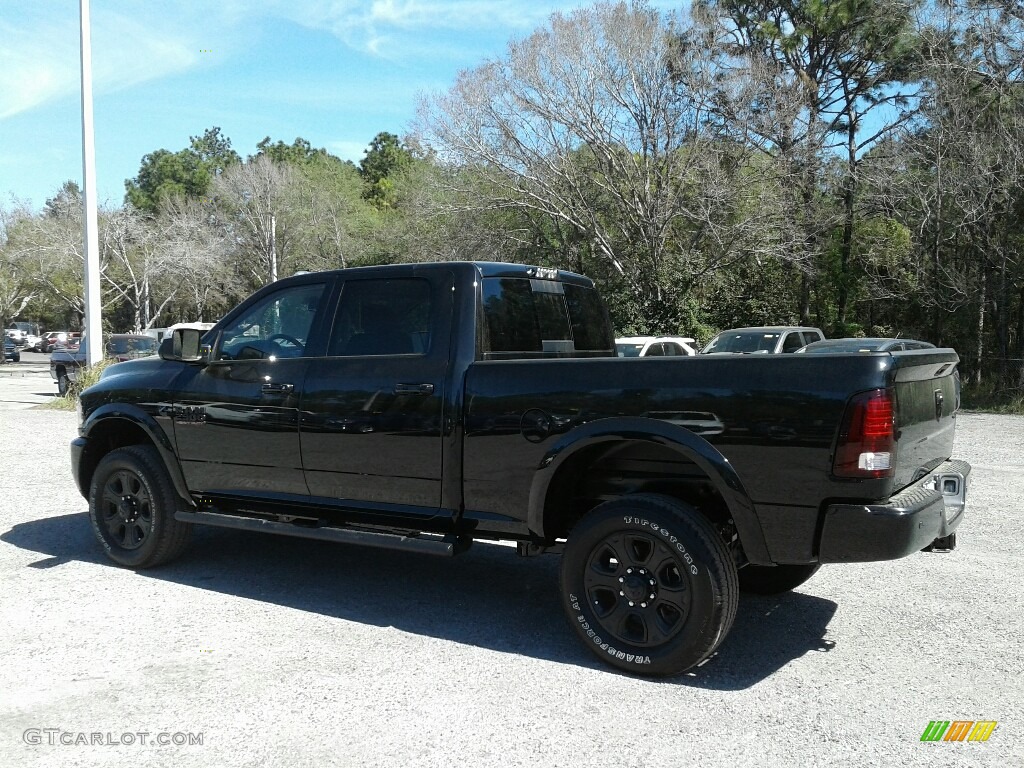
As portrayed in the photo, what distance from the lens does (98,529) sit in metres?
6.24

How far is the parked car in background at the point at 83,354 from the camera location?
21125 mm

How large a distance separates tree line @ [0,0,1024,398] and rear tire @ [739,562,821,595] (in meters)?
17.2

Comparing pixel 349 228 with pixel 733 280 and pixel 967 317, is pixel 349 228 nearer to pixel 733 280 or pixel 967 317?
pixel 733 280

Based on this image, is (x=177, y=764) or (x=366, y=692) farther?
(x=366, y=692)

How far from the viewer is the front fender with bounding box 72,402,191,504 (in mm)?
5926

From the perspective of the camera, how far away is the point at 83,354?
829 inches

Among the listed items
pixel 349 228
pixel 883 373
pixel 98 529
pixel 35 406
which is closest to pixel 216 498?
pixel 98 529

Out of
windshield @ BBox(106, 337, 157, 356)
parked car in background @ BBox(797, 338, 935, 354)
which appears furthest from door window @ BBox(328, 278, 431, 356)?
windshield @ BBox(106, 337, 157, 356)

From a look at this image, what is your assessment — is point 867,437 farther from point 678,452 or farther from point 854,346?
point 854,346

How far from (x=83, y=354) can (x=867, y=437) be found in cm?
2080

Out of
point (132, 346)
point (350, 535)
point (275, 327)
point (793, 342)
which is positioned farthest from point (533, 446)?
point (132, 346)

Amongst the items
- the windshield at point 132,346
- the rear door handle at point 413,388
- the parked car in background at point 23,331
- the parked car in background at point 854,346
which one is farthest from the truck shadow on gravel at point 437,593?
the parked car in background at point 23,331

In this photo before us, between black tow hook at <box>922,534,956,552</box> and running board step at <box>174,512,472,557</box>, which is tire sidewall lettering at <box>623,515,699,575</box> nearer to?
running board step at <box>174,512,472,557</box>

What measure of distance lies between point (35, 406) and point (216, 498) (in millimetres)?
16413
